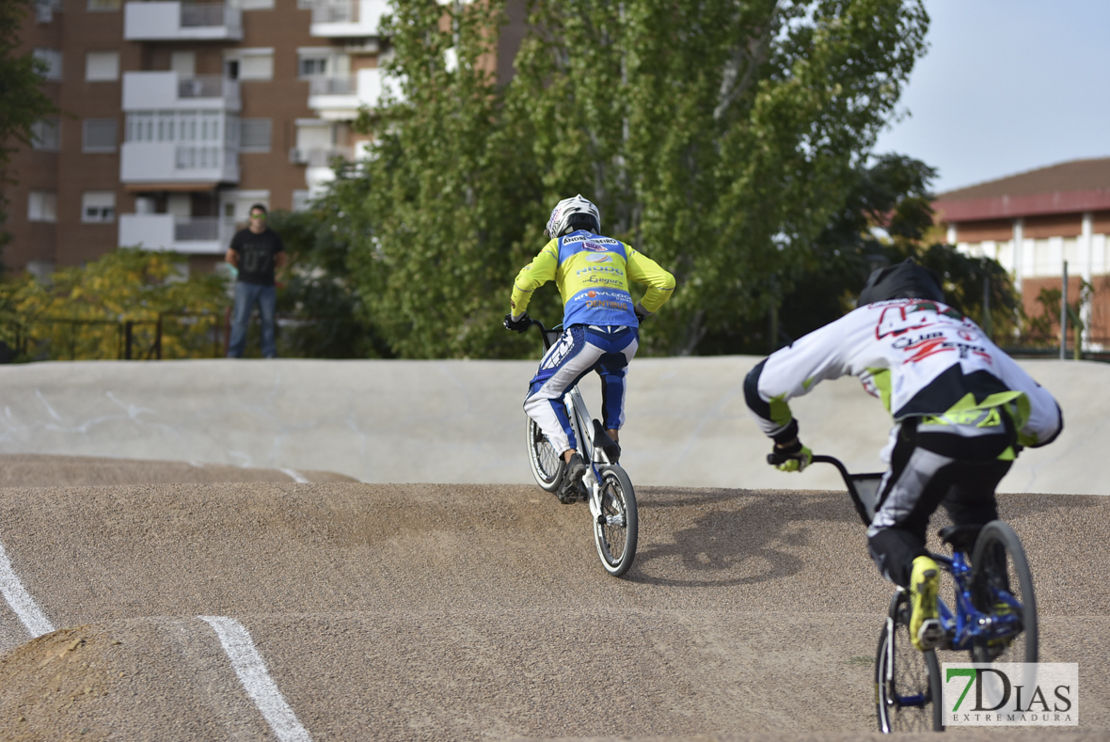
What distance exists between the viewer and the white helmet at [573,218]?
7227 millimetres

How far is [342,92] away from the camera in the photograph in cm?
4372

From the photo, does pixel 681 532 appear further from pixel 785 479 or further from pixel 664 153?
pixel 664 153

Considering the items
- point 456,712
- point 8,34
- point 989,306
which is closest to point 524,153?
point 989,306

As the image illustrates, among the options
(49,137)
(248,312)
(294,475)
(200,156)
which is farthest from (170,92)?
(294,475)

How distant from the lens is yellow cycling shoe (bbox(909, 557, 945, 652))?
354 centimetres

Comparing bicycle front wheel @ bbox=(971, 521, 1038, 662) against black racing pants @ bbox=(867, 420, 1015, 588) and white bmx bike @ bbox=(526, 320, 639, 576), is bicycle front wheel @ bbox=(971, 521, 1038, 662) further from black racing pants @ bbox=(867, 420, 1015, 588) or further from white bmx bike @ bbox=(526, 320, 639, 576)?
white bmx bike @ bbox=(526, 320, 639, 576)

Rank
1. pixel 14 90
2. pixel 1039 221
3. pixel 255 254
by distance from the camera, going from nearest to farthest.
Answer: pixel 255 254
pixel 14 90
pixel 1039 221

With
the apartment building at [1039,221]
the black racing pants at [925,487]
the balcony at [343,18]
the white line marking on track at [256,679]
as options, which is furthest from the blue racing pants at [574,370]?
the balcony at [343,18]

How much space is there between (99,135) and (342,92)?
409 inches

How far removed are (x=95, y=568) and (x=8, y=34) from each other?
68.4 ft

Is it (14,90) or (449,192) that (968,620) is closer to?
(449,192)

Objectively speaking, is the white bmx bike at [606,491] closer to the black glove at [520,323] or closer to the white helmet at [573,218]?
the black glove at [520,323]

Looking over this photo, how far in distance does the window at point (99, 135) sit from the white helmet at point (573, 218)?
42583 millimetres

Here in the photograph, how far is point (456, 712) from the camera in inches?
174
